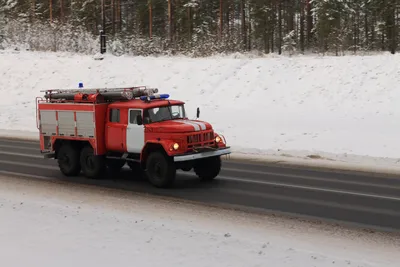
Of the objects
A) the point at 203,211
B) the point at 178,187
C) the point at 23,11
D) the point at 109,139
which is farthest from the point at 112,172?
the point at 23,11

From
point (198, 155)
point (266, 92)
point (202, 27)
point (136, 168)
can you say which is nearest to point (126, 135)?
point (136, 168)

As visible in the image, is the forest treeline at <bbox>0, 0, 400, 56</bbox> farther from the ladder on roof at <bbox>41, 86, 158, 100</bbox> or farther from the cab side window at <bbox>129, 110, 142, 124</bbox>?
the cab side window at <bbox>129, 110, 142, 124</bbox>

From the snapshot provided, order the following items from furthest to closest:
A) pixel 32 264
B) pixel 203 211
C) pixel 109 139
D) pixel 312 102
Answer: pixel 312 102
pixel 109 139
pixel 203 211
pixel 32 264

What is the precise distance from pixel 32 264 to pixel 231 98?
22.2 m

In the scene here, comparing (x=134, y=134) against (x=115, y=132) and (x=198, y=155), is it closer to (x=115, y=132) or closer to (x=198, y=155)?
(x=115, y=132)

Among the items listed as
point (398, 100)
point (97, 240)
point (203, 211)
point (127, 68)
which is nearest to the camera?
point (97, 240)

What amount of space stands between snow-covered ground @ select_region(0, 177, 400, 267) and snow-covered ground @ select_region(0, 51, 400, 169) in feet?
30.1

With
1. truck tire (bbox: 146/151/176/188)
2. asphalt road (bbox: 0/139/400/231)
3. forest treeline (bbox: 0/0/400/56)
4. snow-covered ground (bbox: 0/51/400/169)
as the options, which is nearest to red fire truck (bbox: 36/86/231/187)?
truck tire (bbox: 146/151/176/188)

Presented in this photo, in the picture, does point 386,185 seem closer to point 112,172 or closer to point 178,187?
point 178,187

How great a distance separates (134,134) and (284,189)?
414cm

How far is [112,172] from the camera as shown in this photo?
14219 mm

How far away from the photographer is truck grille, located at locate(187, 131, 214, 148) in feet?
40.4

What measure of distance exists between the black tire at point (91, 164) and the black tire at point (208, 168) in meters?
2.62

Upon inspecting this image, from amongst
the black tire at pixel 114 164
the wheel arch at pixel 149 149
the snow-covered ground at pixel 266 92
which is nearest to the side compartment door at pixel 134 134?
the wheel arch at pixel 149 149
